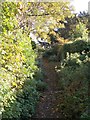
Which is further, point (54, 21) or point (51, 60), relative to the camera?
point (51, 60)

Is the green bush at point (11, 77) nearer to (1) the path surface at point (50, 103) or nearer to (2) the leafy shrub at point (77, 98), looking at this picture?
(1) the path surface at point (50, 103)

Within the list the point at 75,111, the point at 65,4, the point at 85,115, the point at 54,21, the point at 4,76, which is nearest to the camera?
the point at 4,76

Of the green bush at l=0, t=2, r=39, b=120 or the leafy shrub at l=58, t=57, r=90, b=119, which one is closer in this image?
the green bush at l=0, t=2, r=39, b=120

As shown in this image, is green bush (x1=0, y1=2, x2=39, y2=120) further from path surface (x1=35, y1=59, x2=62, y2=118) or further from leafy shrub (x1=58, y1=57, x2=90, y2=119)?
leafy shrub (x1=58, y1=57, x2=90, y2=119)

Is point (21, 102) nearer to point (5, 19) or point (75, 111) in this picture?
point (75, 111)

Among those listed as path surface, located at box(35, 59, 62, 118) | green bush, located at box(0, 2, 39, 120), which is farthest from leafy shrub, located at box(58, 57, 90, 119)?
green bush, located at box(0, 2, 39, 120)

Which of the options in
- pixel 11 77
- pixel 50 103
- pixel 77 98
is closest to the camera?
pixel 11 77

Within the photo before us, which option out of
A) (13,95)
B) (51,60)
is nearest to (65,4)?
A: (51,60)

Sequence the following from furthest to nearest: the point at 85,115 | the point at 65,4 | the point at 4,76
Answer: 1. the point at 65,4
2. the point at 85,115
3. the point at 4,76

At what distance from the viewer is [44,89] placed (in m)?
9.13

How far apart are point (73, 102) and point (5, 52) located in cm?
209

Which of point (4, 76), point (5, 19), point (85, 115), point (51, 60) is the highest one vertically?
point (51, 60)

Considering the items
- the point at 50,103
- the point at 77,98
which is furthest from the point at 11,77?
the point at 50,103

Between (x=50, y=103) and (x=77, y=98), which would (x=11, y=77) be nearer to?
(x=77, y=98)
